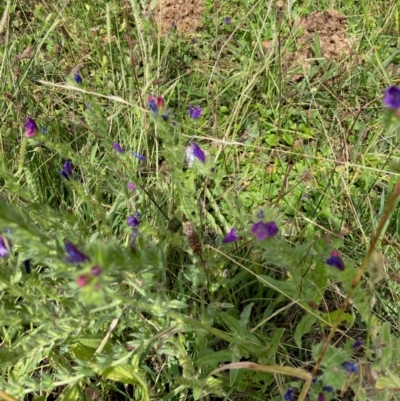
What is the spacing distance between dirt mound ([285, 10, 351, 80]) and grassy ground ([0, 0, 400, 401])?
0.05 m

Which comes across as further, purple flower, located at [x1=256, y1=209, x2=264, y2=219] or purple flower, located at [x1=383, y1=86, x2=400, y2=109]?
purple flower, located at [x1=256, y1=209, x2=264, y2=219]

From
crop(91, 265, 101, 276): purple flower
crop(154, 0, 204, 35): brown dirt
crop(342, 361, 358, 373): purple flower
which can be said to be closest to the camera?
crop(91, 265, 101, 276): purple flower

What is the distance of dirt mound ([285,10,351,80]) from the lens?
2.52 meters

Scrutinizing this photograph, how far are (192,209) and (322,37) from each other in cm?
161

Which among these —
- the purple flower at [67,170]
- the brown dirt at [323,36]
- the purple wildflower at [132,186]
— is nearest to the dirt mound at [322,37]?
the brown dirt at [323,36]

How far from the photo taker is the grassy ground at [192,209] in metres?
1.16

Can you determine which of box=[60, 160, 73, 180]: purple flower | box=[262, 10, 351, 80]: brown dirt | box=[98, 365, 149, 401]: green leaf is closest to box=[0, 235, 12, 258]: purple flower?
box=[60, 160, 73, 180]: purple flower

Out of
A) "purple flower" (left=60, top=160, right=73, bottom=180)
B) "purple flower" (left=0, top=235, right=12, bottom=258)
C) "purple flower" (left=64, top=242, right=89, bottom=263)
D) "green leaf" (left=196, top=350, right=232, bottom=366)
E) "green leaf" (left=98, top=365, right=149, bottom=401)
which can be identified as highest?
"purple flower" (left=64, top=242, right=89, bottom=263)

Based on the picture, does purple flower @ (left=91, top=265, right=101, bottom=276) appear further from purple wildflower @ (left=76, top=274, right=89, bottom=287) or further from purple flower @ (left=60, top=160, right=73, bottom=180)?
purple flower @ (left=60, top=160, right=73, bottom=180)

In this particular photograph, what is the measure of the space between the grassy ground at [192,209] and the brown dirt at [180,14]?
62mm

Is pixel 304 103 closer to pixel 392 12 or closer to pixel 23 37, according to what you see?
pixel 392 12

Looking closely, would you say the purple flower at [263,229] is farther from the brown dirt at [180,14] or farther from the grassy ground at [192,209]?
the brown dirt at [180,14]

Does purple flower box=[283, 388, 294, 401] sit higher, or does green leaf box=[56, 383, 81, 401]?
green leaf box=[56, 383, 81, 401]

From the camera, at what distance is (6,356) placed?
3.46 feet
